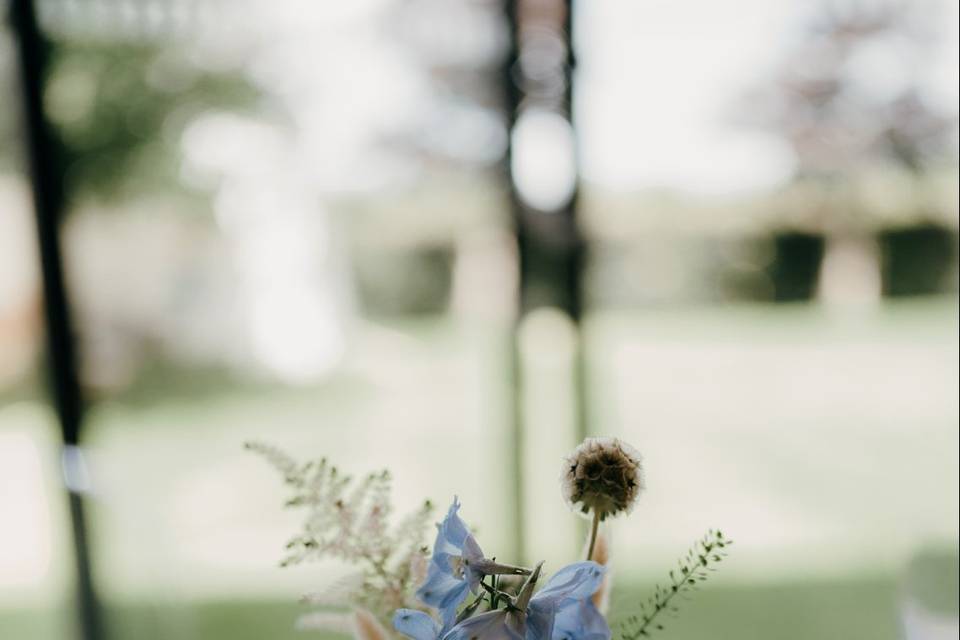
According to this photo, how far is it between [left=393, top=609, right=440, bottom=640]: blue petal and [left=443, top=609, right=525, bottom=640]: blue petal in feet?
0.06

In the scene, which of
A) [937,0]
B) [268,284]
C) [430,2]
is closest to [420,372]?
[268,284]

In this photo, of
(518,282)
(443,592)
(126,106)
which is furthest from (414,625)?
(126,106)

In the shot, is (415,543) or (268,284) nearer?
(415,543)

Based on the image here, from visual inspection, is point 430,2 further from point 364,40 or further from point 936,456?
point 936,456

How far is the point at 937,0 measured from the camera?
1.86 meters

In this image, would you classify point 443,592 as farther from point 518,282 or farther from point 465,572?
point 518,282

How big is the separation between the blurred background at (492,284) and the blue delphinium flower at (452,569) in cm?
149

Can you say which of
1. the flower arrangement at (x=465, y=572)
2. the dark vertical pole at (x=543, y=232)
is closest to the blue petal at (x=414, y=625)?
the flower arrangement at (x=465, y=572)

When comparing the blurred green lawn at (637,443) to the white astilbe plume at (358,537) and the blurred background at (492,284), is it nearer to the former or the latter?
the blurred background at (492,284)

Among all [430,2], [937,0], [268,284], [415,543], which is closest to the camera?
[415,543]

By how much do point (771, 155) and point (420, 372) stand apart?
1099 mm

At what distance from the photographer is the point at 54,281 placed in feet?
6.90

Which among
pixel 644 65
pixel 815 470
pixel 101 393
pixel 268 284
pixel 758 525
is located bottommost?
pixel 758 525

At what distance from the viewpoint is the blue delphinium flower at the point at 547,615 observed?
1.77 feet
